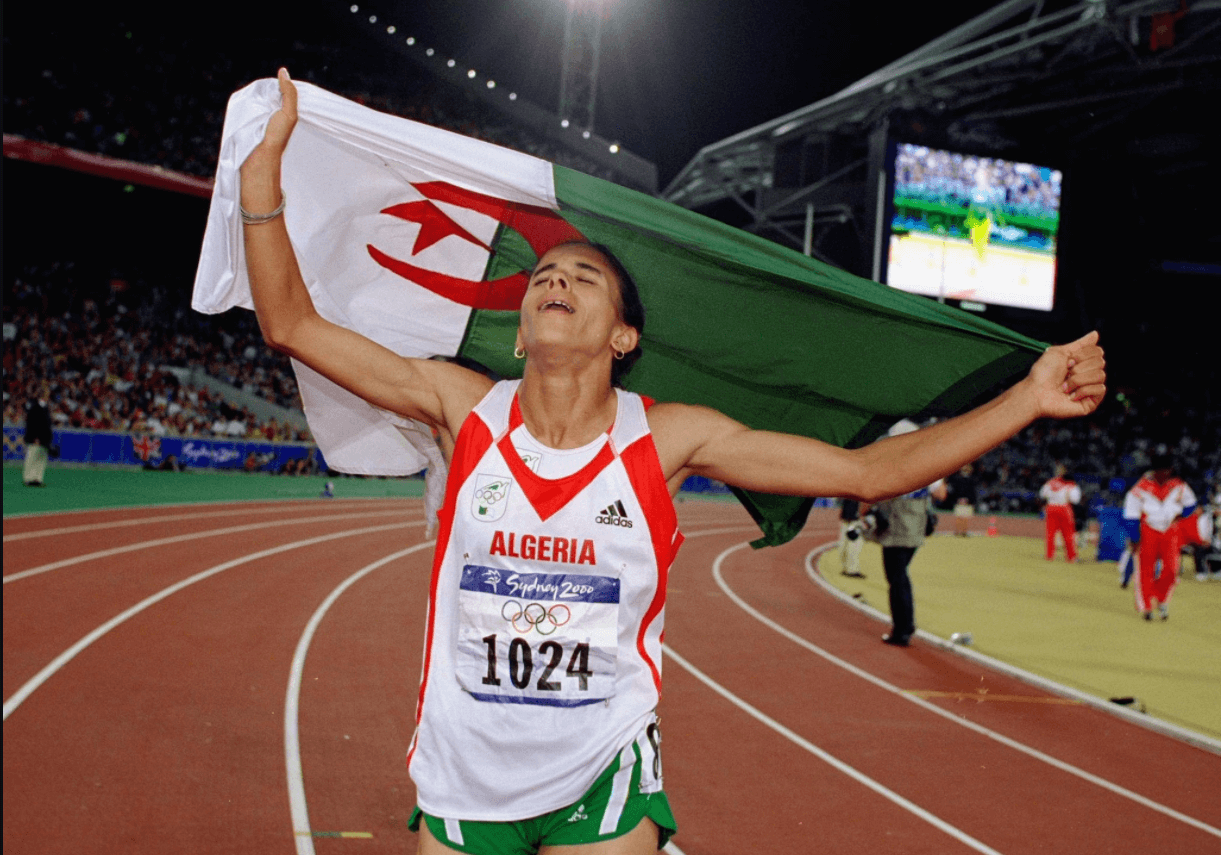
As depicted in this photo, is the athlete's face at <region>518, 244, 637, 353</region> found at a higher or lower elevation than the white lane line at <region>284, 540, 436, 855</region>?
higher

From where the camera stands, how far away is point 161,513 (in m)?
16.6

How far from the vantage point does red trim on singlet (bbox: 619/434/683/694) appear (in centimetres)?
249

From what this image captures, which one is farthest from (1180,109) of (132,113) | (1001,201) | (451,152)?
(132,113)

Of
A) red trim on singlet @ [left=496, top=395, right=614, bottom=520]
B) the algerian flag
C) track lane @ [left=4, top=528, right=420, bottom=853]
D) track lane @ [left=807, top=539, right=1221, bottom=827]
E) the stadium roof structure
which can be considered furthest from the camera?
the stadium roof structure

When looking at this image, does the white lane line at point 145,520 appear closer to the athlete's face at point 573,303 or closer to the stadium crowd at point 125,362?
the stadium crowd at point 125,362

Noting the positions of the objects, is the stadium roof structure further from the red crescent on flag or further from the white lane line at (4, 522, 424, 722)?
the red crescent on flag

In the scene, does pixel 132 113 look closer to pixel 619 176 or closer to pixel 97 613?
pixel 619 176

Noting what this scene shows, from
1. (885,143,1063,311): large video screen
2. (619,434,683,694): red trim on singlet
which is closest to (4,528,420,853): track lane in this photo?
(619,434,683,694): red trim on singlet

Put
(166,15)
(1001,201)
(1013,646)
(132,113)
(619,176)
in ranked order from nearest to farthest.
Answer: (1013,646) < (1001,201) < (132,113) < (166,15) < (619,176)

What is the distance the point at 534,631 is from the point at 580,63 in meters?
40.9

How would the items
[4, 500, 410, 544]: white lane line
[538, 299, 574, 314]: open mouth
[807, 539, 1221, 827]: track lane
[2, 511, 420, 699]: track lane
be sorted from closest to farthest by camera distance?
[538, 299, 574, 314]: open mouth < [807, 539, 1221, 827]: track lane < [2, 511, 420, 699]: track lane < [4, 500, 410, 544]: white lane line

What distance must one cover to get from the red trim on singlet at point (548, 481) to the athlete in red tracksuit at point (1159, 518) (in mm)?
10893

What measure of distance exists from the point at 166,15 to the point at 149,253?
816cm

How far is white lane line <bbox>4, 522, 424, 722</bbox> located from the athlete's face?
5166mm
